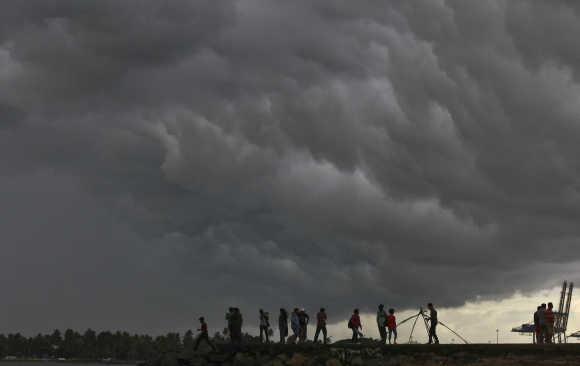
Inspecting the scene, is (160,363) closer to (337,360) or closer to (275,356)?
(275,356)

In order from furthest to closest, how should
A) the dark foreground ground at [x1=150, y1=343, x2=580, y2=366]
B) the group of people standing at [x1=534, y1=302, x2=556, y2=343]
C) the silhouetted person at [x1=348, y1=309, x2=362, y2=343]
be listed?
the silhouetted person at [x1=348, y1=309, x2=362, y2=343] < the group of people standing at [x1=534, y1=302, x2=556, y2=343] < the dark foreground ground at [x1=150, y1=343, x2=580, y2=366]

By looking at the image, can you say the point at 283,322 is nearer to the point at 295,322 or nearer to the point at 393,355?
the point at 295,322

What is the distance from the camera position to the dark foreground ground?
34312mm

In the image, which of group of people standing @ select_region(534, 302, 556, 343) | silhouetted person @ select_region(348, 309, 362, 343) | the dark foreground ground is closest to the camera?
the dark foreground ground

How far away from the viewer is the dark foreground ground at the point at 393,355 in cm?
3431

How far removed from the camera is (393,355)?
38.8 meters

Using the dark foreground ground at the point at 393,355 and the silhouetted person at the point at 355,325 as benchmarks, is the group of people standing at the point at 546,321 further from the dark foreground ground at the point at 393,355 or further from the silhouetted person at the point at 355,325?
the silhouetted person at the point at 355,325

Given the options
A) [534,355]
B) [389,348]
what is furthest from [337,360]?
[534,355]

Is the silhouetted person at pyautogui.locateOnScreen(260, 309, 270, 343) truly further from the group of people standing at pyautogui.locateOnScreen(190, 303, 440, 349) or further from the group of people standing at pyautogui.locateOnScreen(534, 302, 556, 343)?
the group of people standing at pyautogui.locateOnScreen(534, 302, 556, 343)

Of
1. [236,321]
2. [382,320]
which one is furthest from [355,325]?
[236,321]

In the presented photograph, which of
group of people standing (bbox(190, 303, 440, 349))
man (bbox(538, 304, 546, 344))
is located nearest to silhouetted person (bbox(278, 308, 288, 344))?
group of people standing (bbox(190, 303, 440, 349))

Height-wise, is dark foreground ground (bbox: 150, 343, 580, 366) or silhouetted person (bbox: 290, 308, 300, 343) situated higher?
silhouetted person (bbox: 290, 308, 300, 343)

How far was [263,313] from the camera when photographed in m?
45.4

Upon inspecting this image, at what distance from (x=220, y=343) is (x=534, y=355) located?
67.8 ft
